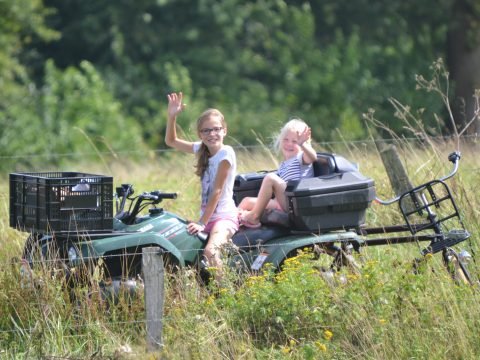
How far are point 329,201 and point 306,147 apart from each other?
18.7 inches

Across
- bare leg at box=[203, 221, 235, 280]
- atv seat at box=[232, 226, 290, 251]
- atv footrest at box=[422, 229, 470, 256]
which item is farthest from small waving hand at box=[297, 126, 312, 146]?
atv footrest at box=[422, 229, 470, 256]

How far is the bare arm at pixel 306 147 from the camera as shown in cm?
775

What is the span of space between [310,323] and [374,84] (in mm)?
22898

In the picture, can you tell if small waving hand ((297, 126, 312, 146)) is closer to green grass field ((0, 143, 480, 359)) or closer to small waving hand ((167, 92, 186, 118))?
small waving hand ((167, 92, 186, 118))

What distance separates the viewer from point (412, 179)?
34.0 ft

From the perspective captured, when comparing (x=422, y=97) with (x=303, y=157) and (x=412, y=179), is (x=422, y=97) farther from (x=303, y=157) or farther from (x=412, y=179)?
(x=303, y=157)

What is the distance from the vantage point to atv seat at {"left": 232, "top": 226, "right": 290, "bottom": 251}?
25.2 feet

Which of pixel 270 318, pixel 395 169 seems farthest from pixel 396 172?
pixel 270 318

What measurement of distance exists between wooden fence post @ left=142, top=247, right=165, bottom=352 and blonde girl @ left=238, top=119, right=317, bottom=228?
1305mm

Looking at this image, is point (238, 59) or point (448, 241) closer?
point (448, 241)

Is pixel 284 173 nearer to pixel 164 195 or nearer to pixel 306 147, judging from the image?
pixel 306 147

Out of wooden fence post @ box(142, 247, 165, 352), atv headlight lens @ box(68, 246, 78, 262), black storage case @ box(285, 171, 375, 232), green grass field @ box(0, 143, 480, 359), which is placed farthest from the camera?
black storage case @ box(285, 171, 375, 232)

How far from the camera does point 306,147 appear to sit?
774 cm

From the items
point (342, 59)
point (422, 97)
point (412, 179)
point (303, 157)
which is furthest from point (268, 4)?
point (303, 157)
